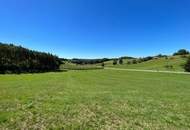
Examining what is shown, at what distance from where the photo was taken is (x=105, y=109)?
934 cm

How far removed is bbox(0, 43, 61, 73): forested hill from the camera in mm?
65356

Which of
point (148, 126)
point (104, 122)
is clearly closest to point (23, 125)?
point (104, 122)

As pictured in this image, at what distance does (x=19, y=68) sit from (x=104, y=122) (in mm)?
68495

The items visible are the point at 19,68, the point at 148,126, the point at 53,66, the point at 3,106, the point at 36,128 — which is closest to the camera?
the point at 36,128

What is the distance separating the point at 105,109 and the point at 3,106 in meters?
5.45

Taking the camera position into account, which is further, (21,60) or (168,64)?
(168,64)

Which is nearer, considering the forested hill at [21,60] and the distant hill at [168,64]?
the forested hill at [21,60]

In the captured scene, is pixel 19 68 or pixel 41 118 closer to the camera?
pixel 41 118

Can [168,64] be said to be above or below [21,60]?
below

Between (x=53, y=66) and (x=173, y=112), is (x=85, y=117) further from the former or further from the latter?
(x=53, y=66)

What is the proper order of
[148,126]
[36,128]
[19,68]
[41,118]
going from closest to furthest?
[36,128] → [148,126] → [41,118] → [19,68]

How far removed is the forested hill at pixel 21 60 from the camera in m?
65.4

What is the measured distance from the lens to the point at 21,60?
7475cm

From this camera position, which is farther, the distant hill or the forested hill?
the distant hill
